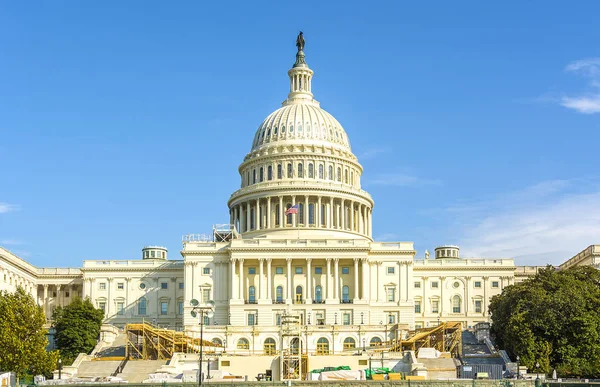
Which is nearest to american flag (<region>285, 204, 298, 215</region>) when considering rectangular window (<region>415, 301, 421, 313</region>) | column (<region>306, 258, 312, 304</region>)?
column (<region>306, 258, 312, 304</region>)

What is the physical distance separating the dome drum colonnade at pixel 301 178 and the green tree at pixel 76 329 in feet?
117

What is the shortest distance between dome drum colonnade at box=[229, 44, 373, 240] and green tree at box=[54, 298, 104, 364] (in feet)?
117

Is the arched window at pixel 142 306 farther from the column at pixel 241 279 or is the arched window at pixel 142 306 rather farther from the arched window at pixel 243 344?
the arched window at pixel 243 344

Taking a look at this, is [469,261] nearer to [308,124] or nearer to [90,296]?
[308,124]

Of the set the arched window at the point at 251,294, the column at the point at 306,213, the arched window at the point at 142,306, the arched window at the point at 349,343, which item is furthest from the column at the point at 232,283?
the arched window at the point at 349,343

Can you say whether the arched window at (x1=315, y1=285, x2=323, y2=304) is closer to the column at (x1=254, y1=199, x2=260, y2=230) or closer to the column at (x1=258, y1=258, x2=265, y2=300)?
the column at (x1=258, y1=258, x2=265, y2=300)

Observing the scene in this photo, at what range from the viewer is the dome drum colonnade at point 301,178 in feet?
502

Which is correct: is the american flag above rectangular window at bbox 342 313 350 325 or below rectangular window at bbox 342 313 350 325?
above

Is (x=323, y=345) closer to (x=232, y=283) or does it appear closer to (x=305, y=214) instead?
(x=232, y=283)

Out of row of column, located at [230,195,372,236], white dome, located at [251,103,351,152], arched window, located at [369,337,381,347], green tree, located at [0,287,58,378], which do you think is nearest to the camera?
green tree, located at [0,287,58,378]

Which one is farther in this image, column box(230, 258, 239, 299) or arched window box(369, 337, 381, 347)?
column box(230, 258, 239, 299)

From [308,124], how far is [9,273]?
50.4 metres

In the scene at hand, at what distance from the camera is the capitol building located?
136 meters

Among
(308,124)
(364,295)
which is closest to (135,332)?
(364,295)
